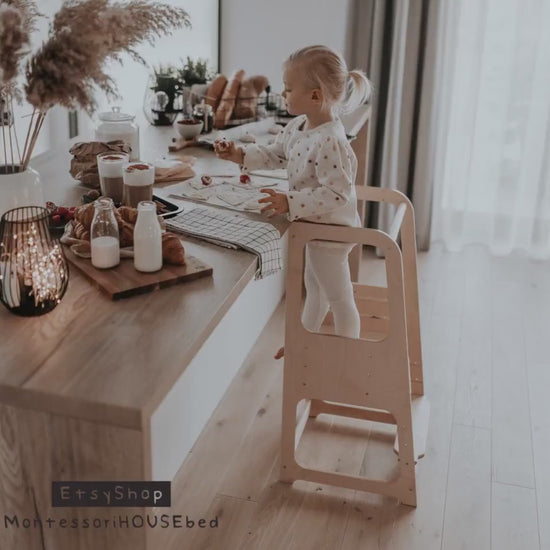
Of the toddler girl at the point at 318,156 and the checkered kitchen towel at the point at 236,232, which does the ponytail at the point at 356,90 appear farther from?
the checkered kitchen towel at the point at 236,232

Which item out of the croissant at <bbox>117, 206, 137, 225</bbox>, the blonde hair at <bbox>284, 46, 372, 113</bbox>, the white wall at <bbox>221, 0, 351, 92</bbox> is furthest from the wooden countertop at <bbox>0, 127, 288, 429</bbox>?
the white wall at <bbox>221, 0, 351, 92</bbox>

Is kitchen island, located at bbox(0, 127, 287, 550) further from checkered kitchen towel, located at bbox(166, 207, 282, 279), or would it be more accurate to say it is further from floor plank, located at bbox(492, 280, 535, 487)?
floor plank, located at bbox(492, 280, 535, 487)

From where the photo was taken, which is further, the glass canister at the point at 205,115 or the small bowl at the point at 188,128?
the glass canister at the point at 205,115

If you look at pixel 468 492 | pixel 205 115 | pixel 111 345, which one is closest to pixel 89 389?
pixel 111 345

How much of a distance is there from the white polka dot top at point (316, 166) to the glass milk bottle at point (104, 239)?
19.4 inches

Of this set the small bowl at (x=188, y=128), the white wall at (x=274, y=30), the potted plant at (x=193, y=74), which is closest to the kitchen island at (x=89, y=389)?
the small bowl at (x=188, y=128)

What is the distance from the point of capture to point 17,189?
1585mm

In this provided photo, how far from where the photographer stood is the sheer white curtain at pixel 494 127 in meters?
3.73

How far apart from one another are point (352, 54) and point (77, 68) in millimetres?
2625

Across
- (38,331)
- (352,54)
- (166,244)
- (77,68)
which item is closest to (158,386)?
(38,331)

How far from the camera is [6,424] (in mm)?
1336

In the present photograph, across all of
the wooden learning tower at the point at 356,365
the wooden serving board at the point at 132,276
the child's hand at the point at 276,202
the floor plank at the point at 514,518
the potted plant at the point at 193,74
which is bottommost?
the floor plank at the point at 514,518

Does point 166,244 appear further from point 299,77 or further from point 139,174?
point 299,77

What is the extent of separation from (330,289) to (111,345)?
104 centimetres
